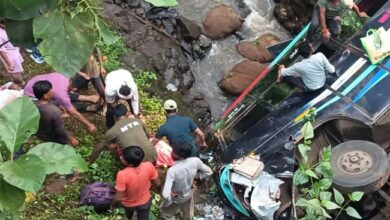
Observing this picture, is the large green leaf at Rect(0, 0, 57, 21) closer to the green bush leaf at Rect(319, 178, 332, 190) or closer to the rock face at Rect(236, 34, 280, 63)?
the green bush leaf at Rect(319, 178, 332, 190)

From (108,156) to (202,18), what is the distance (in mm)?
5674

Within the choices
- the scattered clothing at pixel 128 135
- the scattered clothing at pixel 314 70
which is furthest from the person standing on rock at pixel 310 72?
the scattered clothing at pixel 128 135

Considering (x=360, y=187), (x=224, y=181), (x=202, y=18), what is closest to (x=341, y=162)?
(x=360, y=187)

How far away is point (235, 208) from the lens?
7.22m

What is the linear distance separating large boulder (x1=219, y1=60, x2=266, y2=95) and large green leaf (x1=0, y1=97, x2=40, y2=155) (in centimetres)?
894

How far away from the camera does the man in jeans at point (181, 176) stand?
19.6 feet

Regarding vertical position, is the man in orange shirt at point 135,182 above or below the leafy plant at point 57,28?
below

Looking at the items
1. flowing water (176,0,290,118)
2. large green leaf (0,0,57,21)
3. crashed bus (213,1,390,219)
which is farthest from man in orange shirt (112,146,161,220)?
flowing water (176,0,290,118)

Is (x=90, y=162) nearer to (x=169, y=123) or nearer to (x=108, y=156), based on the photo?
(x=108, y=156)

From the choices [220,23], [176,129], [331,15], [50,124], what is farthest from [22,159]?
[220,23]

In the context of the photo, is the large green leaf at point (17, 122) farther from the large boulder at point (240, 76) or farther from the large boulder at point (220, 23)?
the large boulder at point (220, 23)

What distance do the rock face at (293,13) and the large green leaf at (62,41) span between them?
10740mm

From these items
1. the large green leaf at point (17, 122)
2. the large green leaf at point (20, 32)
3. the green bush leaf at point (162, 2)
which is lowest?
the large green leaf at point (17, 122)

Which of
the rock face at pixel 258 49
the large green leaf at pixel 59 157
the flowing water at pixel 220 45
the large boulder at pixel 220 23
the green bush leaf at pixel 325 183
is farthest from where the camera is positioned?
the large boulder at pixel 220 23
